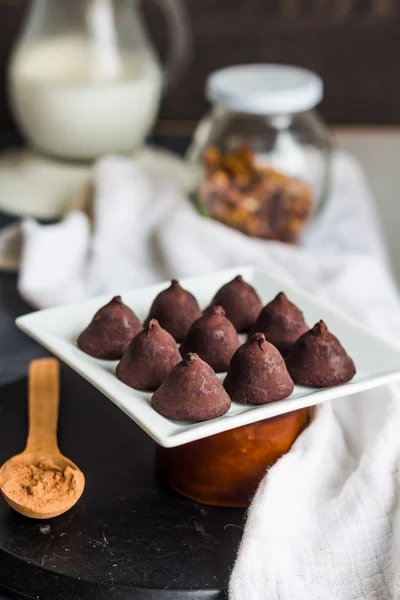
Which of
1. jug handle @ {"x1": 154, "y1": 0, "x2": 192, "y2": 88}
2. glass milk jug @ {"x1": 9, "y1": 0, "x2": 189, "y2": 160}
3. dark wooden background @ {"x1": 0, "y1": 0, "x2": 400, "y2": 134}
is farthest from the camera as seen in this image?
dark wooden background @ {"x1": 0, "y1": 0, "x2": 400, "y2": 134}

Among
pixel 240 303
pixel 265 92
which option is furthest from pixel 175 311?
pixel 265 92

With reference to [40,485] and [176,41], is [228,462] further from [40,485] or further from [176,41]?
[176,41]

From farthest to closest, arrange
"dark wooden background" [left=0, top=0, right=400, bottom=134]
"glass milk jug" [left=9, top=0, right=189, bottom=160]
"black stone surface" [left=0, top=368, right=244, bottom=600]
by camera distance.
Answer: "dark wooden background" [left=0, top=0, right=400, bottom=134] → "glass milk jug" [left=9, top=0, right=189, bottom=160] → "black stone surface" [left=0, top=368, right=244, bottom=600]

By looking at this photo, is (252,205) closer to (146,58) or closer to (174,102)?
(146,58)

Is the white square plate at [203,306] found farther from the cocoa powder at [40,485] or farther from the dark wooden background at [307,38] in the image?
the dark wooden background at [307,38]

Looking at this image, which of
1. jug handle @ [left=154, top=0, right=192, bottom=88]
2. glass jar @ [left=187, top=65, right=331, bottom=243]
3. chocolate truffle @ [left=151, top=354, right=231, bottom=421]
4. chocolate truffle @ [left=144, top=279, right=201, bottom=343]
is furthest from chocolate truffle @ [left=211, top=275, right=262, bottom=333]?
jug handle @ [left=154, top=0, right=192, bottom=88]

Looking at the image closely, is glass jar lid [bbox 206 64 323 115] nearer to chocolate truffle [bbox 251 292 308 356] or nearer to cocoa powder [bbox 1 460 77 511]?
chocolate truffle [bbox 251 292 308 356]

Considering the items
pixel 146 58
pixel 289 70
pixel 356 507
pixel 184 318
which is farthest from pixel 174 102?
pixel 356 507
